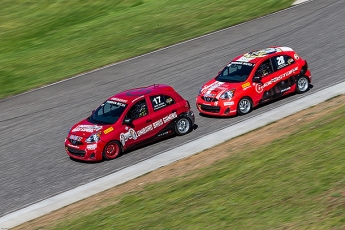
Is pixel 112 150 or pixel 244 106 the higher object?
pixel 112 150

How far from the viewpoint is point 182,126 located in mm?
20922

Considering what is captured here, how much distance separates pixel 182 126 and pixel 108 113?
2380 mm

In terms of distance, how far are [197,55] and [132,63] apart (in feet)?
9.49

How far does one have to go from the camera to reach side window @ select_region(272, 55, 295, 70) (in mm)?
22812

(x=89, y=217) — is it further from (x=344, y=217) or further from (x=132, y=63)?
(x=132, y=63)

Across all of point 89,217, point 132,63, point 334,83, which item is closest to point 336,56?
point 334,83

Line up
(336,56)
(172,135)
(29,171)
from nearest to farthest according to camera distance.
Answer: (29,171), (172,135), (336,56)

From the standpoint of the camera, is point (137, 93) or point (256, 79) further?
point (256, 79)

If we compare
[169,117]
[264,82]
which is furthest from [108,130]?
[264,82]

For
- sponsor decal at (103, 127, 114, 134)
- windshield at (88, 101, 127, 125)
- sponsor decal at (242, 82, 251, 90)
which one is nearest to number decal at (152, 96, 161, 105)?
windshield at (88, 101, 127, 125)

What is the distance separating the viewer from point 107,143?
63.3ft

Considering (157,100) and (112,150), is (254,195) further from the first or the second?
(157,100)

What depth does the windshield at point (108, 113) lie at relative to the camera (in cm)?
1984

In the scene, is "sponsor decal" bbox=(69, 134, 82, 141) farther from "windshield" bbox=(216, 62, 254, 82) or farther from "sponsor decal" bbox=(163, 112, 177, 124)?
"windshield" bbox=(216, 62, 254, 82)
